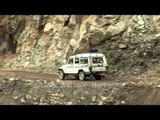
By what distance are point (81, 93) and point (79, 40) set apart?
1513 centimetres

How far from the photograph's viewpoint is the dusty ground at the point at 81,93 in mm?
23047

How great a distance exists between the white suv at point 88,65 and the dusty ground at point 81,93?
2220 millimetres

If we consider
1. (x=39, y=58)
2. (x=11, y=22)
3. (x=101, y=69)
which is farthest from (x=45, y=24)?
(x=101, y=69)

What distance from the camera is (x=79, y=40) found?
127ft

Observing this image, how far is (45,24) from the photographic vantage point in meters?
47.4

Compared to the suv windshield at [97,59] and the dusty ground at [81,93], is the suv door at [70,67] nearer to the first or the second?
the suv windshield at [97,59]

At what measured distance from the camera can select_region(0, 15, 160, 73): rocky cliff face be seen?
106 feet

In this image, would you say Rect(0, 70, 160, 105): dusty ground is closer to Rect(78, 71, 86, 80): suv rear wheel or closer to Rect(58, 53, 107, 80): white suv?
Rect(58, 53, 107, 80): white suv

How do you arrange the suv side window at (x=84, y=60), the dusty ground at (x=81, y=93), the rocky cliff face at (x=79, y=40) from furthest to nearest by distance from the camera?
the rocky cliff face at (x=79, y=40)
the suv side window at (x=84, y=60)
the dusty ground at (x=81, y=93)

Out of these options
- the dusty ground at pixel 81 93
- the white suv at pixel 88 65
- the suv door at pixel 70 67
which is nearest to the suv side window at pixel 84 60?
the white suv at pixel 88 65

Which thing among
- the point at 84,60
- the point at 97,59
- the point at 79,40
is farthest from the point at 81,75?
the point at 79,40
